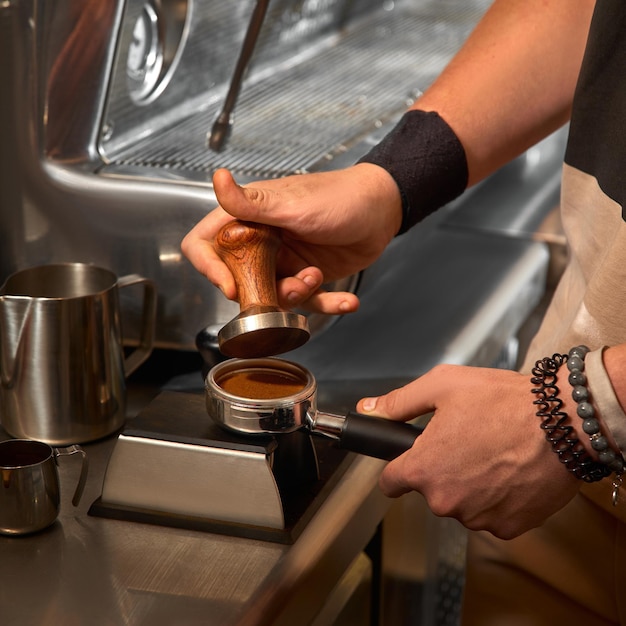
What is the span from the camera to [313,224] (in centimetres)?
95

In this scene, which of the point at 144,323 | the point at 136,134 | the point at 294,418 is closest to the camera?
the point at 294,418

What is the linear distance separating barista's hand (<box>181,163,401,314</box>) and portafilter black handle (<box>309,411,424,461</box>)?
0.49ft

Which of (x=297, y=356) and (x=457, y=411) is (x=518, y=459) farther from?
(x=297, y=356)

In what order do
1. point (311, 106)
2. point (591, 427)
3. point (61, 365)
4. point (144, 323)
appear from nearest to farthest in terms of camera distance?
1. point (591, 427)
2. point (61, 365)
3. point (144, 323)
4. point (311, 106)

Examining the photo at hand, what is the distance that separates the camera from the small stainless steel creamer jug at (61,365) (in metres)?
0.96

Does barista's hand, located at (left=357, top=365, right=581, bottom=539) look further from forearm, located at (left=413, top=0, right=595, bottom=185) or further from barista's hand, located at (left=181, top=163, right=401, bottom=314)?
forearm, located at (left=413, top=0, right=595, bottom=185)

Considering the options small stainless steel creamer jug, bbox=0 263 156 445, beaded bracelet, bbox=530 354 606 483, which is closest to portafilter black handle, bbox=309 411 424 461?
beaded bracelet, bbox=530 354 606 483

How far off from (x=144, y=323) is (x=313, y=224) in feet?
0.86

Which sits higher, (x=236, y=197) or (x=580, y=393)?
(x=236, y=197)

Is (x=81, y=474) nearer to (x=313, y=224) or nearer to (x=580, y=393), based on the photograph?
(x=313, y=224)

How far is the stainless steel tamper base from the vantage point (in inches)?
32.4

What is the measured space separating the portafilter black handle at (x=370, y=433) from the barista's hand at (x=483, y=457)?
0.05ft

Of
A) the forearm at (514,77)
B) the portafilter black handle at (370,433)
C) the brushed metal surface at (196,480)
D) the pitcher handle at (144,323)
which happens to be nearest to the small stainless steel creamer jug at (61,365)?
the pitcher handle at (144,323)

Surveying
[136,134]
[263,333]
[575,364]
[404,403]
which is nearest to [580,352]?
[575,364]
